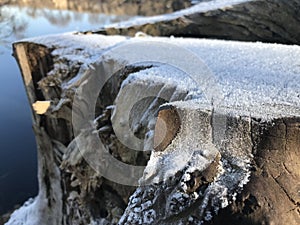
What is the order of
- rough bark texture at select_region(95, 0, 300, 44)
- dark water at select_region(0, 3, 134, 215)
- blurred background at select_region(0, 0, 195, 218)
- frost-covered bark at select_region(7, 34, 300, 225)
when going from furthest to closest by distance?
1. blurred background at select_region(0, 0, 195, 218)
2. dark water at select_region(0, 3, 134, 215)
3. rough bark texture at select_region(95, 0, 300, 44)
4. frost-covered bark at select_region(7, 34, 300, 225)

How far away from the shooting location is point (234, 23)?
5152 mm

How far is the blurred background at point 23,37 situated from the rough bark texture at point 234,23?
888 mm

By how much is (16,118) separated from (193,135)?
22.5ft

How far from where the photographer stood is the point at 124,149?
289cm

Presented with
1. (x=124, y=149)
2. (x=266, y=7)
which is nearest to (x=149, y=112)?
(x=124, y=149)

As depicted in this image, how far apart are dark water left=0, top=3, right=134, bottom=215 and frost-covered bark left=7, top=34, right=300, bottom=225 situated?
2941 mm

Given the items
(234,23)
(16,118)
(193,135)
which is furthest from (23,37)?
(193,135)

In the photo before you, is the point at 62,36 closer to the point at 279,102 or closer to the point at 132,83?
the point at 132,83

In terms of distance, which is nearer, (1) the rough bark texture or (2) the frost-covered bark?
(2) the frost-covered bark

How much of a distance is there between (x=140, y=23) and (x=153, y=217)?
4.24m

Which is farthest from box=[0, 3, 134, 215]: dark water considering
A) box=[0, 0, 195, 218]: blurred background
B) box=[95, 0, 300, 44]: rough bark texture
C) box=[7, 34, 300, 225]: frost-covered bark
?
box=[95, 0, 300, 44]: rough bark texture

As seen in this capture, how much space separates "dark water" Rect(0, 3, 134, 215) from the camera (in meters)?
6.69

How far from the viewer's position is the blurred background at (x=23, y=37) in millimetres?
6824

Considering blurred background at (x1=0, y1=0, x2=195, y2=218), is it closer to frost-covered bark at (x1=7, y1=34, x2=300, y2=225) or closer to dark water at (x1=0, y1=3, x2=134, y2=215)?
dark water at (x1=0, y1=3, x2=134, y2=215)
